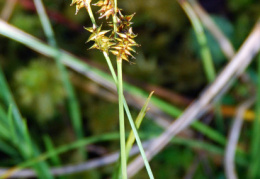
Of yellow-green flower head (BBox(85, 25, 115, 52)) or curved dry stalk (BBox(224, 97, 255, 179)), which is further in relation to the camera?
curved dry stalk (BBox(224, 97, 255, 179))

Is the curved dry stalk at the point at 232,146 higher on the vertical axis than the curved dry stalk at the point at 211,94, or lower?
lower

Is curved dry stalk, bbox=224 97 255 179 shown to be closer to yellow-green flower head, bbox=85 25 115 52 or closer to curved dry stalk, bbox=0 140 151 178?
curved dry stalk, bbox=0 140 151 178

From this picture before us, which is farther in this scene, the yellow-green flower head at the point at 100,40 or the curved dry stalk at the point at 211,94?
the curved dry stalk at the point at 211,94

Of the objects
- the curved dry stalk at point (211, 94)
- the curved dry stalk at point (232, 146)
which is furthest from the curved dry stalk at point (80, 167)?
the curved dry stalk at point (232, 146)

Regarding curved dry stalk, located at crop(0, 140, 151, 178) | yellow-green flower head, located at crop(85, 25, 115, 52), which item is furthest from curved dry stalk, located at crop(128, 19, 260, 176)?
yellow-green flower head, located at crop(85, 25, 115, 52)

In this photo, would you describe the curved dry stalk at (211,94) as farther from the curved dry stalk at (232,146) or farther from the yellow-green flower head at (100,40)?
the yellow-green flower head at (100,40)

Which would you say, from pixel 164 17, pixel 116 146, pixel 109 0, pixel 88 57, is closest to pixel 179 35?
pixel 164 17

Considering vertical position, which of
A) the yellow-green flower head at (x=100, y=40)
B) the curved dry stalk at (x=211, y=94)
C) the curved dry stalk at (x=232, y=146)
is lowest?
the curved dry stalk at (x=232, y=146)

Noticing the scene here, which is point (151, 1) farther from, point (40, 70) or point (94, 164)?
point (94, 164)
